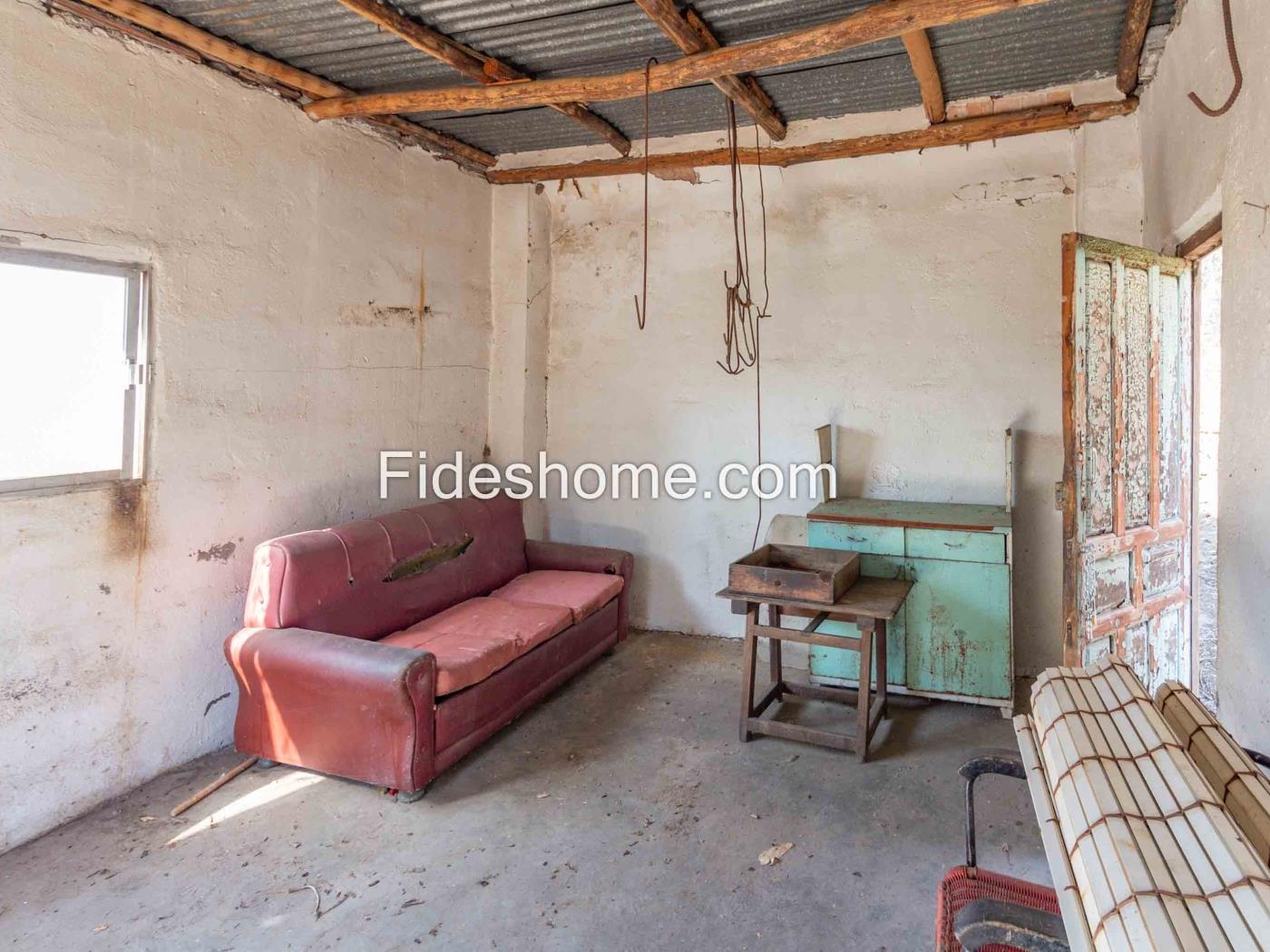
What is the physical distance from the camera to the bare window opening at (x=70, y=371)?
2.61 metres

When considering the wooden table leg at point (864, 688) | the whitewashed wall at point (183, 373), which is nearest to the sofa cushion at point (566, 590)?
the whitewashed wall at point (183, 373)

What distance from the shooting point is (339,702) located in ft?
9.34

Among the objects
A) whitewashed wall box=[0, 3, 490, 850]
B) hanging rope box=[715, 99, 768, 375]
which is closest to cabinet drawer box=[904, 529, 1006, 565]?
hanging rope box=[715, 99, 768, 375]

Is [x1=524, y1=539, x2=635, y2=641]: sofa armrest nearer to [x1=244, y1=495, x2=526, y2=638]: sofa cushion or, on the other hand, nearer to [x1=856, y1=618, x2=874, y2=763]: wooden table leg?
[x1=244, y1=495, x2=526, y2=638]: sofa cushion

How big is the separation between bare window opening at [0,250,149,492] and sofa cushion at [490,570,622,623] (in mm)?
1924

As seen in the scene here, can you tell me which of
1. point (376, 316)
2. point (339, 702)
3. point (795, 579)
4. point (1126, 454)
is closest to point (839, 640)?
point (795, 579)

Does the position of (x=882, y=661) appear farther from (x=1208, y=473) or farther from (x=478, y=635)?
(x=1208, y=473)

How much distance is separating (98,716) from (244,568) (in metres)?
0.79

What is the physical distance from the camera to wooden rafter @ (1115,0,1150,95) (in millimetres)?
2906

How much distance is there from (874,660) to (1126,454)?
1.58 m

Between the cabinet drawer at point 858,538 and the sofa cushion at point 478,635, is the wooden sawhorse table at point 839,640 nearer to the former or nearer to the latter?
the cabinet drawer at point 858,538

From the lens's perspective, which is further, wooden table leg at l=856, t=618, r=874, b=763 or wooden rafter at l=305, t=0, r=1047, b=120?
wooden table leg at l=856, t=618, r=874, b=763

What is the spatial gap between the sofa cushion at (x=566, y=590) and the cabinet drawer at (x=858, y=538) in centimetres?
122

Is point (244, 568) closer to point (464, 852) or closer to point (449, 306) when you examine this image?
point (464, 852)
